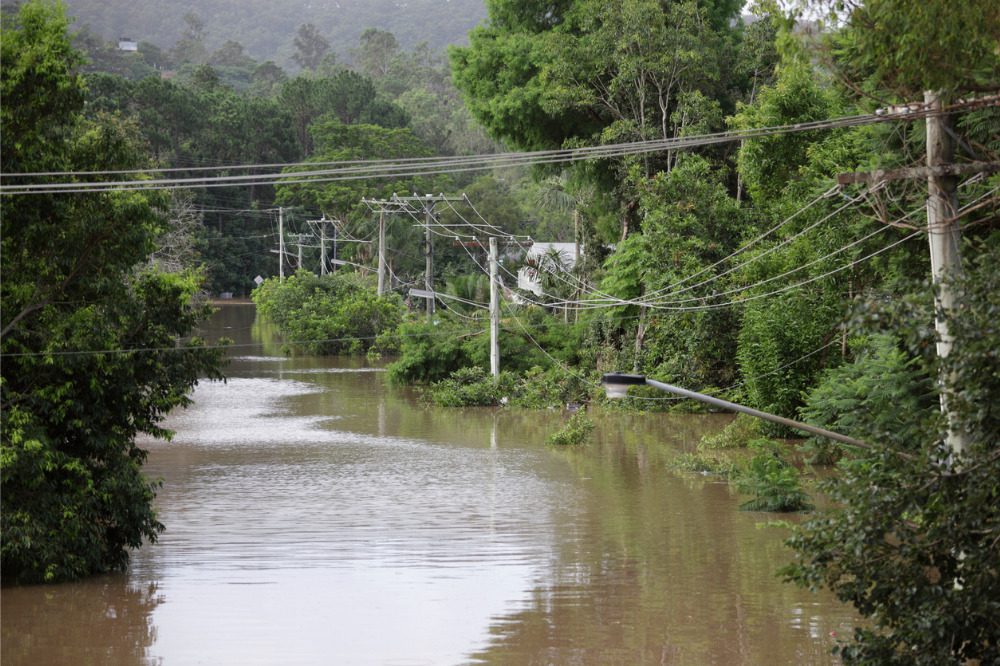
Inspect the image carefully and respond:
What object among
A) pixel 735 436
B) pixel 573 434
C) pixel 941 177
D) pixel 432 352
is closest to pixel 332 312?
pixel 432 352

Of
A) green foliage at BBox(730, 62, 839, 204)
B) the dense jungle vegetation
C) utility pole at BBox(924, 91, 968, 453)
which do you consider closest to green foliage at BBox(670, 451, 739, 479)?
the dense jungle vegetation

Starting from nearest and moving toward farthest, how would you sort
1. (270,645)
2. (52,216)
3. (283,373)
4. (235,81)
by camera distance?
(270,645)
(52,216)
(283,373)
(235,81)

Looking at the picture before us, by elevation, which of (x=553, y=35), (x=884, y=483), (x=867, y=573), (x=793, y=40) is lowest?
(x=867, y=573)

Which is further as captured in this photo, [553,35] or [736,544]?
[553,35]

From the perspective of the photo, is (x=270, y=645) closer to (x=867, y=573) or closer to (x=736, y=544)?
(x=867, y=573)

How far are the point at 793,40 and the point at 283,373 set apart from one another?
3056 centimetres

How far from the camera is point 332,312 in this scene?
4853 centimetres

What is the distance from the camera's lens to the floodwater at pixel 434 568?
12453 mm

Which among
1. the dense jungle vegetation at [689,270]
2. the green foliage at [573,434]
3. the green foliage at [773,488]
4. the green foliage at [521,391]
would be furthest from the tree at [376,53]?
the green foliage at [773,488]

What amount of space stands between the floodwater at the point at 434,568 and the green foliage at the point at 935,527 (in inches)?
128

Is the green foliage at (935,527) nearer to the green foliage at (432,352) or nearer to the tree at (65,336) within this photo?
the tree at (65,336)

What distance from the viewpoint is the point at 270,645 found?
12.3 m

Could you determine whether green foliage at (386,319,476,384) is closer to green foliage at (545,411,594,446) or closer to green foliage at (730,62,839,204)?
green foliage at (545,411,594,446)

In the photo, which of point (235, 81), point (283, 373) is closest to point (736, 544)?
point (283, 373)
